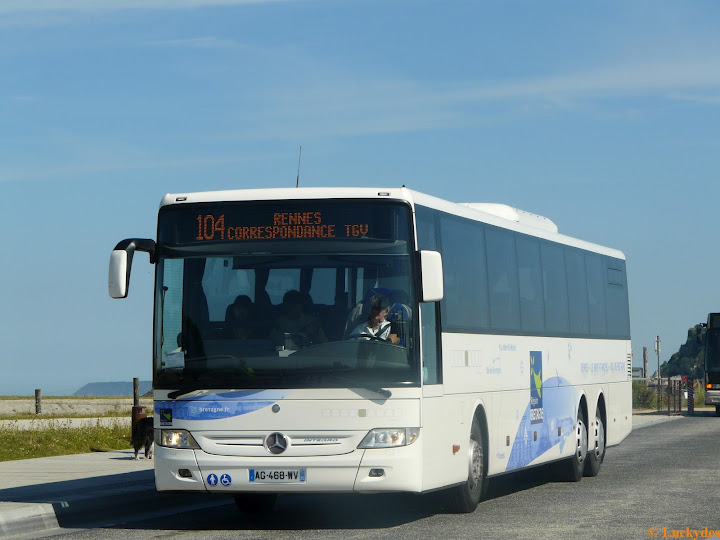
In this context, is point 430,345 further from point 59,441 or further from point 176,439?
point 59,441

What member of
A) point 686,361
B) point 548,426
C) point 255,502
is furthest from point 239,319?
point 686,361

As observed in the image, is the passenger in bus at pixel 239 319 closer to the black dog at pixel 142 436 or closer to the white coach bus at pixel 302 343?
the white coach bus at pixel 302 343

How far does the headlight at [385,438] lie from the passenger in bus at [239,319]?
1455 mm

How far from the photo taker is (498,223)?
16.6 metres

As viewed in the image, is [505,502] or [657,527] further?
[505,502]

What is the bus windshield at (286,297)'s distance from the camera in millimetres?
12766

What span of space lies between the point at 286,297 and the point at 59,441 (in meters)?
14.3

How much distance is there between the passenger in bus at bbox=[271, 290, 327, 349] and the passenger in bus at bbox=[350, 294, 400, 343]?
34 cm

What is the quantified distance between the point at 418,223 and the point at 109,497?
186 inches

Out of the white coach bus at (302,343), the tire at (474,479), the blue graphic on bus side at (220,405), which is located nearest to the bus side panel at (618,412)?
the tire at (474,479)

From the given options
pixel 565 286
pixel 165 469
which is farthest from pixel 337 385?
pixel 565 286

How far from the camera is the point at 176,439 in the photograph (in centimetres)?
1302

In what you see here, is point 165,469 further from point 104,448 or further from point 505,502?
point 104,448

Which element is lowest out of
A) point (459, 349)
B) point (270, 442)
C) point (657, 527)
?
point (657, 527)
